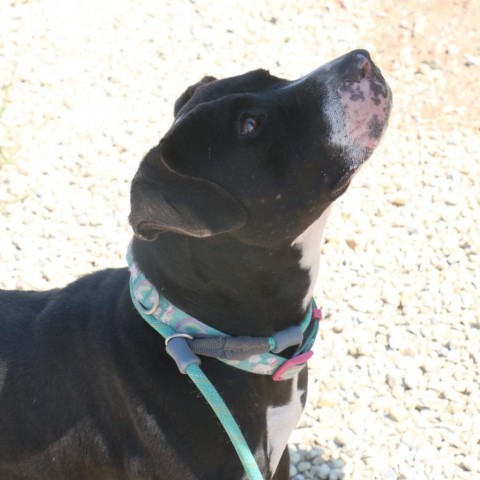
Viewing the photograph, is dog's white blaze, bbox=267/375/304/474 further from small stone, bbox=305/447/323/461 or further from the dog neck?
small stone, bbox=305/447/323/461

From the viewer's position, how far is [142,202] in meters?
2.49

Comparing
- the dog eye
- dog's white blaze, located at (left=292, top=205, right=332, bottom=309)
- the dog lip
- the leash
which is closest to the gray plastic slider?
the leash

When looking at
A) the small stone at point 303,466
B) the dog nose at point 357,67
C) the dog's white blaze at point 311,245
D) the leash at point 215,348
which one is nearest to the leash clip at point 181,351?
the leash at point 215,348

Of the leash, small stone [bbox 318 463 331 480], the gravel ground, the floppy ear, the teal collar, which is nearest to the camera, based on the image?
the floppy ear

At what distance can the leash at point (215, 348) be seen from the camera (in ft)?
8.38

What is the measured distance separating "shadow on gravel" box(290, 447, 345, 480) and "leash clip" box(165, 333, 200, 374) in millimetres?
1510

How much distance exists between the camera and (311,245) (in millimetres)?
2758

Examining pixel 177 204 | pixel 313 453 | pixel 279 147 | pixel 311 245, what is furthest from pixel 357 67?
pixel 313 453

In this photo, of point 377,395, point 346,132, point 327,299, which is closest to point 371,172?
point 327,299

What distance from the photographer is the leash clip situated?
2.57m

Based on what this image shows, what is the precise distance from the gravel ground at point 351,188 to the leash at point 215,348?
131 centimetres

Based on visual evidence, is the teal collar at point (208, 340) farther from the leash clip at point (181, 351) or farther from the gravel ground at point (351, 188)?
the gravel ground at point (351, 188)

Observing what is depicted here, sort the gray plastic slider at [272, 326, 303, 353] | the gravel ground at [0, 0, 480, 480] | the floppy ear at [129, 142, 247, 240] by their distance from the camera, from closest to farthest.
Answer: the floppy ear at [129, 142, 247, 240], the gray plastic slider at [272, 326, 303, 353], the gravel ground at [0, 0, 480, 480]

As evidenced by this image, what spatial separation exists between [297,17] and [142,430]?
13.9ft
